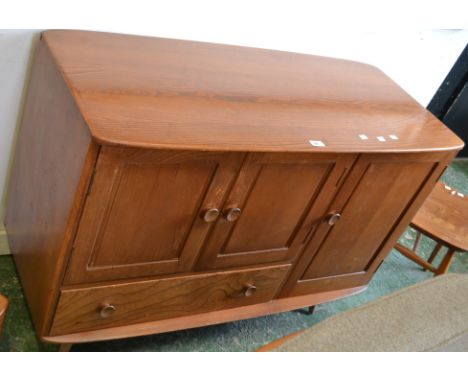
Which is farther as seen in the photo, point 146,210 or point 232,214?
point 232,214

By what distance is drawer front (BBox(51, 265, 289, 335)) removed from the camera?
1388 millimetres

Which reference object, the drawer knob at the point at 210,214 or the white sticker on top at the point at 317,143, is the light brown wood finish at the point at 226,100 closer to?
the white sticker on top at the point at 317,143

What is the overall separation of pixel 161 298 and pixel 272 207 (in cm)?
41

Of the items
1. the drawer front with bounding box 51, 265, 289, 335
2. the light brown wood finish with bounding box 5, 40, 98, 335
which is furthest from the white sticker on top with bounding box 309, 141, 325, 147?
the light brown wood finish with bounding box 5, 40, 98, 335

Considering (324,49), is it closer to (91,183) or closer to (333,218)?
(333,218)

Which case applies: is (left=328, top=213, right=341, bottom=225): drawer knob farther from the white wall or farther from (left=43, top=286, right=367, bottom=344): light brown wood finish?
the white wall

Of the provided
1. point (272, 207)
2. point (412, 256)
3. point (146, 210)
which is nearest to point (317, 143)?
point (272, 207)

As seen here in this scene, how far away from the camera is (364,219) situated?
1782 millimetres

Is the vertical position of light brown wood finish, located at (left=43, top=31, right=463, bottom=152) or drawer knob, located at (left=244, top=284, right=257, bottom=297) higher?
light brown wood finish, located at (left=43, top=31, right=463, bottom=152)

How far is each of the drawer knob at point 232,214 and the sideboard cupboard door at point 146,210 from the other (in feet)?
0.11

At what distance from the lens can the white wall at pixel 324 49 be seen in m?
1.46

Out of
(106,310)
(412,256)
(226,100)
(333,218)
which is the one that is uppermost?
(226,100)

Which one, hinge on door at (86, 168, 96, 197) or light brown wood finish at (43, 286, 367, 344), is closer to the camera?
hinge on door at (86, 168, 96, 197)

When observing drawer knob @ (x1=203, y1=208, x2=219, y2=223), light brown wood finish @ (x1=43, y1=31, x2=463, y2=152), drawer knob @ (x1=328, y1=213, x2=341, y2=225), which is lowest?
drawer knob @ (x1=328, y1=213, x2=341, y2=225)
